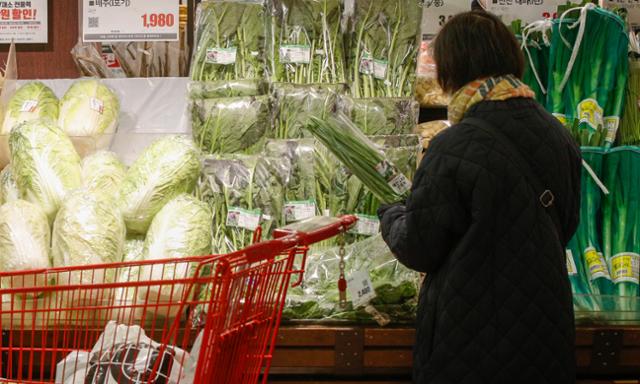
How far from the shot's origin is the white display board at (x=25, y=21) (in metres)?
3.96

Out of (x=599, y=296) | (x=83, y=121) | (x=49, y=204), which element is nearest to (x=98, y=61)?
(x=83, y=121)

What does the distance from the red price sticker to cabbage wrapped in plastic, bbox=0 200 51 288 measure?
1248 millimetres

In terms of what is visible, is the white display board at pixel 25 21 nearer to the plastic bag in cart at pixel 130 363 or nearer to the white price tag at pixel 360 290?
the white price tag at pixel 360 290

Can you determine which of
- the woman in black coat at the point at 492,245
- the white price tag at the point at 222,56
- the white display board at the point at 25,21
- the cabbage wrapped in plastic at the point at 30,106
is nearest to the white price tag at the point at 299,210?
the white price tag at the point at 222,56

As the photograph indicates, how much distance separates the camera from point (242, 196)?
308 centimetres

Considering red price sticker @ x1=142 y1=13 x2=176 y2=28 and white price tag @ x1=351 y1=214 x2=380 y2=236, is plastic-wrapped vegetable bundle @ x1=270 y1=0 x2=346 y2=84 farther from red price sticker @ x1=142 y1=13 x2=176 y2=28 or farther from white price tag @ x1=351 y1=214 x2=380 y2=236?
white price tag @ x1=351 y1=214 x2=380 y2=236

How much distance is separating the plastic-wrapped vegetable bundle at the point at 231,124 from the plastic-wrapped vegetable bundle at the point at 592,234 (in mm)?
1305

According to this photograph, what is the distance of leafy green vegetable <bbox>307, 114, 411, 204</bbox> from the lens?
2.51 m

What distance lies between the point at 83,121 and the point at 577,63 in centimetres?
208

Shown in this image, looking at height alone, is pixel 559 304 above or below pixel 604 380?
above

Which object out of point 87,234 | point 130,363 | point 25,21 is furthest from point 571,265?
point 25,21

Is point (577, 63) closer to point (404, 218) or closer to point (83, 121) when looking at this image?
point (404, 218)

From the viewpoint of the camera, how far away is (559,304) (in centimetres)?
211

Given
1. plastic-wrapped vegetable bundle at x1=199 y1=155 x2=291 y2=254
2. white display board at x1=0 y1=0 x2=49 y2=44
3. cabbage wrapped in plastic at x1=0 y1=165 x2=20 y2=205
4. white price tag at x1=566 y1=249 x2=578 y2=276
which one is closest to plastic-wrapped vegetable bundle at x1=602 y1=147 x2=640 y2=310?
white price tag at x1=566 y1=249 x2=578 y2=276
